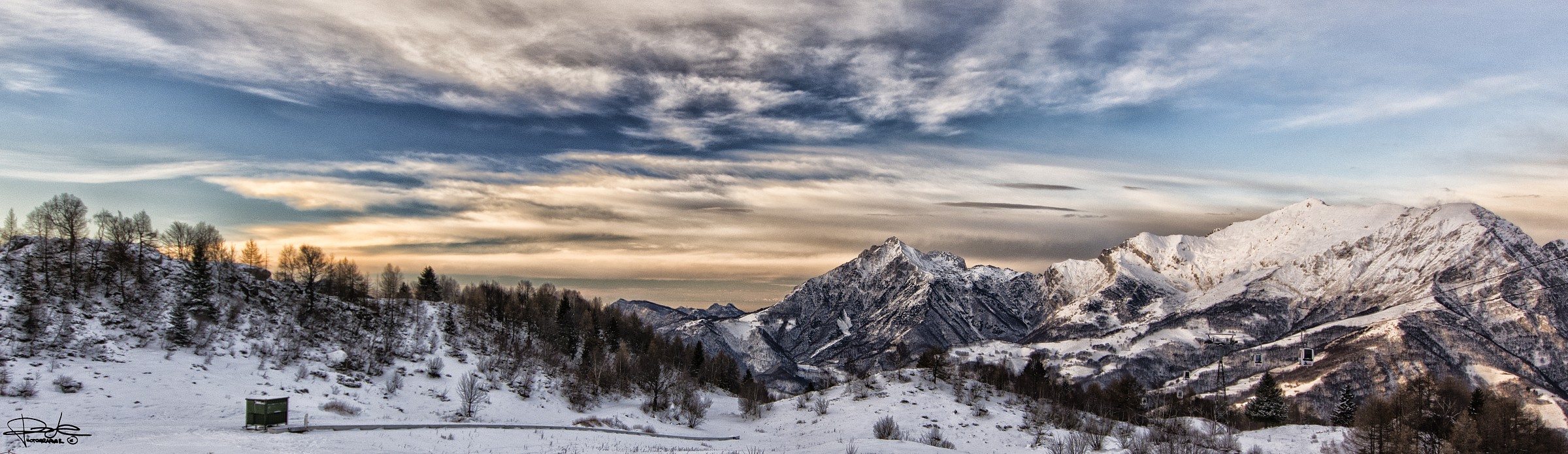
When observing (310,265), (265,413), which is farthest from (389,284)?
(265,413)

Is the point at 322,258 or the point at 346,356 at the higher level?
the point at 322,258

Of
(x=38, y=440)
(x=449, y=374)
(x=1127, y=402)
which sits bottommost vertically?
(x=1127, y=402)

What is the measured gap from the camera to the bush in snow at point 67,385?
52562 millimetres

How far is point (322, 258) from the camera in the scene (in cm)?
11662

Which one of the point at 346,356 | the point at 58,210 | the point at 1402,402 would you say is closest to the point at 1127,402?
the point at 1402,402

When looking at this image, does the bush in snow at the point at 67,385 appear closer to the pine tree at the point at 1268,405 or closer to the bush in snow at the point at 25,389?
the bush in snow at the point at 25,389

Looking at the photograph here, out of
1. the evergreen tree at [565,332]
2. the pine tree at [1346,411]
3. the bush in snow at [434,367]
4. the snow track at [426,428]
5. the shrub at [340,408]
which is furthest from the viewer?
the evergreen tree at [565,332]

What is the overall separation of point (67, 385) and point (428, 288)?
92306mm

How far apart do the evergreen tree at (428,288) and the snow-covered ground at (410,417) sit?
2174 inches

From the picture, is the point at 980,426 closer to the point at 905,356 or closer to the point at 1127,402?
the point at 1127,402

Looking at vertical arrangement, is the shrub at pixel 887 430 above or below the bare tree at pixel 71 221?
below

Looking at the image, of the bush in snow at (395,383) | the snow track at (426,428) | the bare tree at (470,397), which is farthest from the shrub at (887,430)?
the bush in snow at (395,383)

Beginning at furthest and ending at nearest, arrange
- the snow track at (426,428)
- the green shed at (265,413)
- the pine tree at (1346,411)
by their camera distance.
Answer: the pine tree at (1346,411)
the snow track at (426,428)
the green shed at (265,413)

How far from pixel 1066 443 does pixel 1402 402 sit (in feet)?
182
